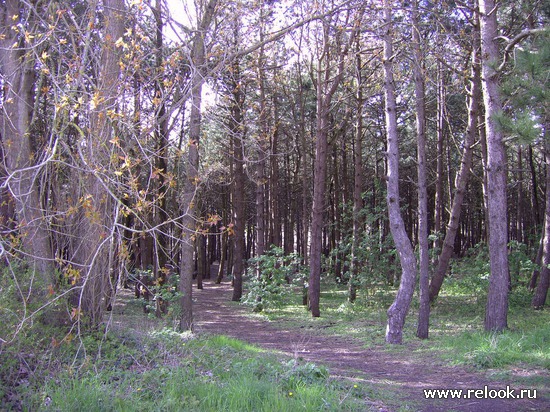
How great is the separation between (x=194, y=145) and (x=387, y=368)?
5.36m

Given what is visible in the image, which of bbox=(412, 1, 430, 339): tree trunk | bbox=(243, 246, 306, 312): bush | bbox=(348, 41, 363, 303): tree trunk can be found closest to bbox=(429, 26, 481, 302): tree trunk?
bbox=(412, 1, 430, 339): tree trunk

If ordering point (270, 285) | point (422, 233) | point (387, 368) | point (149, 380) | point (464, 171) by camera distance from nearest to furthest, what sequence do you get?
point (149, 380), point (387, 368), point (422, 233), point (464, 171), point (270, 285)

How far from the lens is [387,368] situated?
27.4 ft

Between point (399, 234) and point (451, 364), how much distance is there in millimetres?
3120

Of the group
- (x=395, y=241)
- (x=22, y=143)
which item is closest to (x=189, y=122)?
(x=22, y=143)

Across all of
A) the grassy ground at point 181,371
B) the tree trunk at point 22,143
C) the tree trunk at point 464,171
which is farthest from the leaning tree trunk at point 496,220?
the tree trunk at point 22,143

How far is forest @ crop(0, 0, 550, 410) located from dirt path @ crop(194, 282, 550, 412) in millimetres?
1149

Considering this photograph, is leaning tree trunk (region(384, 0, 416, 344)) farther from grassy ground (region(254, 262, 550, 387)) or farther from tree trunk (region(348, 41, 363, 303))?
tree trunk (region(348, 41, 363, 303))

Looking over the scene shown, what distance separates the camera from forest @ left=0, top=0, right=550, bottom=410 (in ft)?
18.8

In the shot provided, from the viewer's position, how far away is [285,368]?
599 cm

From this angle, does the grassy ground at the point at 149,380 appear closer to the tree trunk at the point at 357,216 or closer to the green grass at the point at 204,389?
the green grass at the point at 204,389

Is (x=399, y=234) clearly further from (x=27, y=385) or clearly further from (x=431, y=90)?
(x=431, y=90)

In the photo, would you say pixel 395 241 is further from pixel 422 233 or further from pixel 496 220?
pixel 496 220

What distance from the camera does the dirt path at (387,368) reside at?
5820 mm
